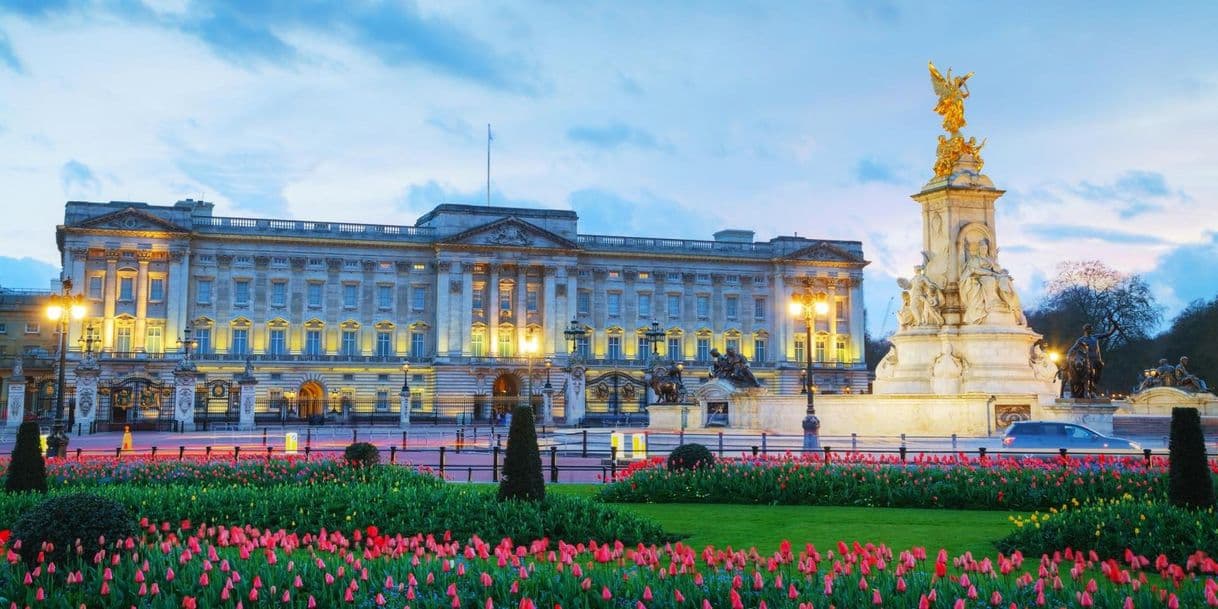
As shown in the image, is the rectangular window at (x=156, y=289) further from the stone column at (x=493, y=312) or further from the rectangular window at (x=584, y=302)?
the rectangular window at (x=584, y=302)

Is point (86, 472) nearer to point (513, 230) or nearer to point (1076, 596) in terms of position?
point (1076, 596)

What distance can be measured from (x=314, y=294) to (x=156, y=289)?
11098mm

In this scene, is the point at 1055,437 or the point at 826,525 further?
the point at 1055,437

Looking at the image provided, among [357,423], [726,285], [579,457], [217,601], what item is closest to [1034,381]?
[579,457]

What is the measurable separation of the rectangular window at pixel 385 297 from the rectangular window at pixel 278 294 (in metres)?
6.95

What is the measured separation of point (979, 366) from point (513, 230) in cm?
5724

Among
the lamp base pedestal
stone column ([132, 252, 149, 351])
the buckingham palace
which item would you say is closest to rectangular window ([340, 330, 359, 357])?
the buckingham palace

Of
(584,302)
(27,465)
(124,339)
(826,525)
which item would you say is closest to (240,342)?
(124,339)

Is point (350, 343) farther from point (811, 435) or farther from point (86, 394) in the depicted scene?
point (811, 435)

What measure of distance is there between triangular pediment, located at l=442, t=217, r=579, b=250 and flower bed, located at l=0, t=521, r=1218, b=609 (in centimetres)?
7463

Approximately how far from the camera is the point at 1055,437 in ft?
83.4

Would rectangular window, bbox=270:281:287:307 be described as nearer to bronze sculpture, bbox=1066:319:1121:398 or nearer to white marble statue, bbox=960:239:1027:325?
white marble statue, bbox=960:239:1027:325

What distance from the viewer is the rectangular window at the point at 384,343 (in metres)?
84.1

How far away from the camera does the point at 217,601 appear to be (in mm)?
8570
